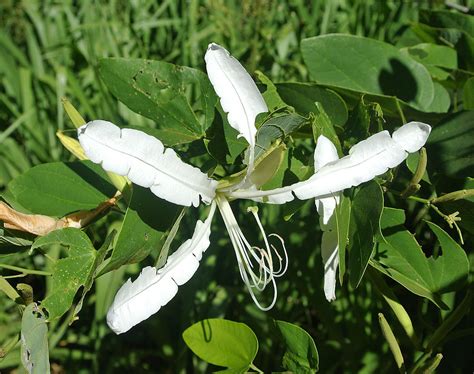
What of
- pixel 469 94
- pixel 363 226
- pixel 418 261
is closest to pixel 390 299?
pixel 418 261

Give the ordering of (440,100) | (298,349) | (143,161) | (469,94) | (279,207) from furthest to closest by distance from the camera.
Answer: (279,207), (440,100), (469,94), (298,349), (143,161)

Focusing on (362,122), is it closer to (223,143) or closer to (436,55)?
(223,143)

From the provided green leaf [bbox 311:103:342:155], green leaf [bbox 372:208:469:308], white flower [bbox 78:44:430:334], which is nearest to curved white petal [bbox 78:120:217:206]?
white flower [bbox 78:44:430:334]

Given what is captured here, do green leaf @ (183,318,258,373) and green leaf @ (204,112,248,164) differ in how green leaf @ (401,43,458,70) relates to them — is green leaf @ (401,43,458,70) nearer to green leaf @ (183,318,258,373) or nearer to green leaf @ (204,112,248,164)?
green leaf @ (204,112,248,164)

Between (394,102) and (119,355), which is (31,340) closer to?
(394,102)

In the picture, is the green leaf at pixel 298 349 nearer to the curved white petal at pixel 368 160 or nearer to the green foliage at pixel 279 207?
the green foliage at pixel 279 207

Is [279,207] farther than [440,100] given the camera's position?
Yes

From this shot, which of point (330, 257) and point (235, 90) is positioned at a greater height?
point (235, 90)

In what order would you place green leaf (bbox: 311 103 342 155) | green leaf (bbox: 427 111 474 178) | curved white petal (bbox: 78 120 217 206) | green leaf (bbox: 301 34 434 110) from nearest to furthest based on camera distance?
1. curved white petal (bbox: 78 120 217 206)
2. green leaf (bbox: 311 103 342 155)
3. green leaf (bbox: 427 111 474 178)
4. green leaf (bbox: 301 34 434 110)
